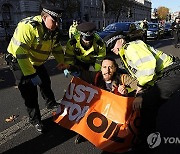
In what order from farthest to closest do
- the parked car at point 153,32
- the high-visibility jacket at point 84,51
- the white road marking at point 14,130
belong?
the parked car at point 153,32
the high-visibility jacket at point 84,51
the white road marking at point 14,130

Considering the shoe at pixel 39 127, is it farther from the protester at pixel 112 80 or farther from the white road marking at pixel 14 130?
the protester at pixel 112 80

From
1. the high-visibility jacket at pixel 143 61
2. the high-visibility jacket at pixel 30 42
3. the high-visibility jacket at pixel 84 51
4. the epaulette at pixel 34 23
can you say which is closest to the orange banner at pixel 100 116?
the high-visibility jacket at pixel 143 61

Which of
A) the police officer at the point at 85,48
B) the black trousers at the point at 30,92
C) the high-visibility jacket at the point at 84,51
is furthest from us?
the high-visibility jacket at the point at 84,51

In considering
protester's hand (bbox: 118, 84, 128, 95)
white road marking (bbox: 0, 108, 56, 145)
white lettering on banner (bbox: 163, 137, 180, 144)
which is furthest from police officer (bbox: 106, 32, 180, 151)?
white road marking (bbox: 0, 108, 56, 145)

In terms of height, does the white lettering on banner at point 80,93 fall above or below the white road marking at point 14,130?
above

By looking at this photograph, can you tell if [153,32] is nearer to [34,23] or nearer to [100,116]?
[34,23]

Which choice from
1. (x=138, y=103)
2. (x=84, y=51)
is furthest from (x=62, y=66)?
(x=138, y=103)

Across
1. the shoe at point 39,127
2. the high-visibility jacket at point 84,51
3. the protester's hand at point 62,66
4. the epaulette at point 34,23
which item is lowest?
the shoe at point 39,127

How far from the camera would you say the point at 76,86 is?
3795mm

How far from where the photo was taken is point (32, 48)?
3865mm

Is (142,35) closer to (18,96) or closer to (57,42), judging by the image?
(18,96)

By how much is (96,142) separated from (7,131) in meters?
1.63

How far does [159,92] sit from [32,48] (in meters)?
1.93

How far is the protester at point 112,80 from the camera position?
11.4 ft
